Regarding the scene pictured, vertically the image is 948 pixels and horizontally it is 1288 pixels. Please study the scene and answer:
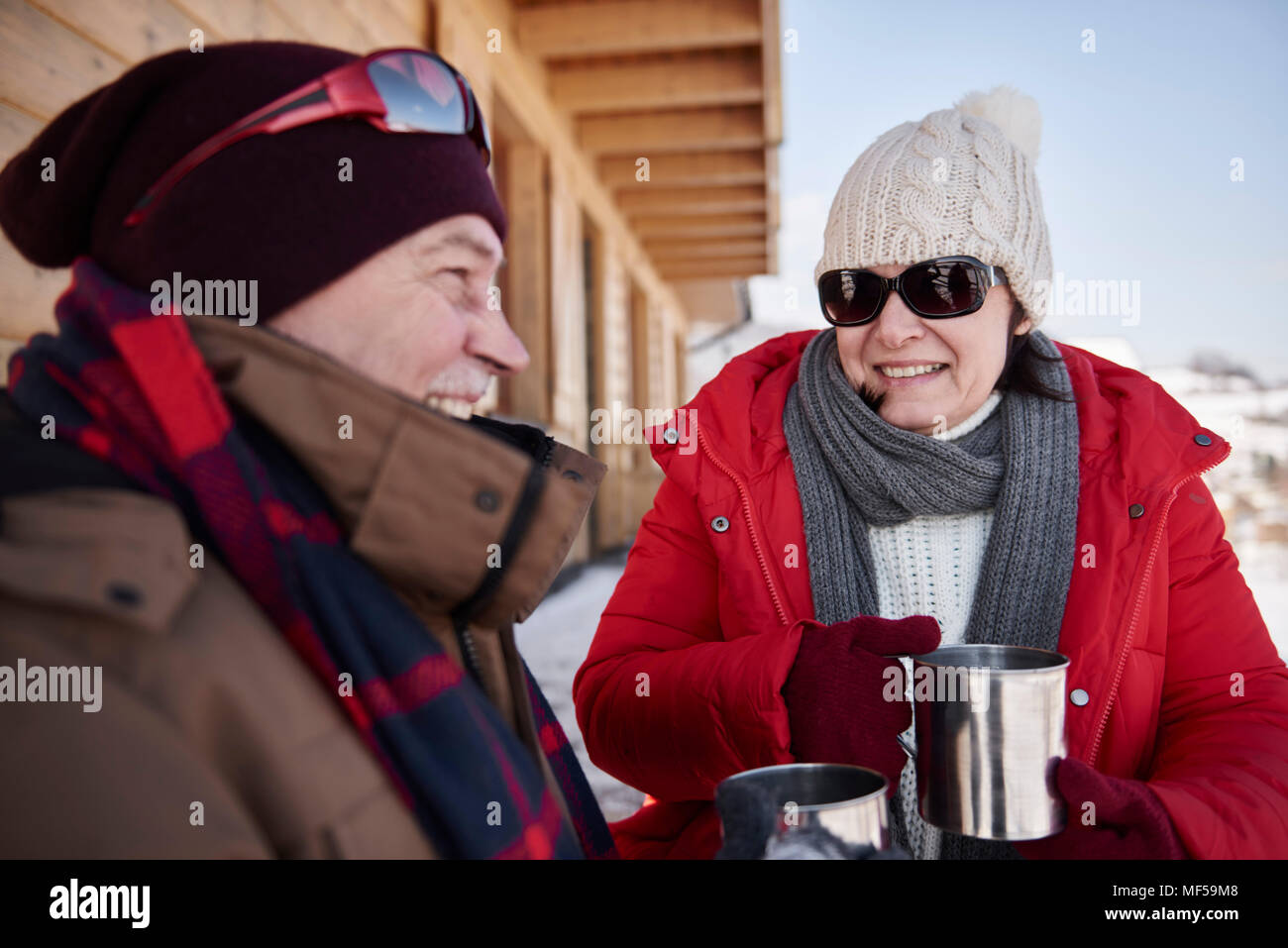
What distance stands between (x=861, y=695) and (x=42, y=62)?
204cm

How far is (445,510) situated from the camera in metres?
0.90

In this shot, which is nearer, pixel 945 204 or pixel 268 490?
pixel 268 490

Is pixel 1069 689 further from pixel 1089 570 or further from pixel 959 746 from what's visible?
pixel 959 746

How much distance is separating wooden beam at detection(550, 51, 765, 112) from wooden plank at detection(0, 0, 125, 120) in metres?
5.01

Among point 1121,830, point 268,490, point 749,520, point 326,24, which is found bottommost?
point 1121,830

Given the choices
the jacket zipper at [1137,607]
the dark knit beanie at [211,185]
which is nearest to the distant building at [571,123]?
the dark knit beanie at [211,185]

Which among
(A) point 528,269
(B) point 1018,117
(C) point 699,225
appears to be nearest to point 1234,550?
(B) point 1018,117

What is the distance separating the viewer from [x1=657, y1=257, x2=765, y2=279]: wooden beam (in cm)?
1269

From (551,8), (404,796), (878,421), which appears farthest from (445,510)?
(551,8)

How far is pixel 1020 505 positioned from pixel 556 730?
96 cm

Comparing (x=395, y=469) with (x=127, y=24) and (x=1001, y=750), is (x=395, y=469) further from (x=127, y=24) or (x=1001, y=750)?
(x=127, y=24)

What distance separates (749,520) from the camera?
1710 mm

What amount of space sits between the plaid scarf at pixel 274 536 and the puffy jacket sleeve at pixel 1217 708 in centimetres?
98

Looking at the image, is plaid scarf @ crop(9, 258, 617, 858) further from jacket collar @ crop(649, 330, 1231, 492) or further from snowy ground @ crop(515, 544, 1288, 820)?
snowy ground @ crop(515, 544, 1288, 820)
